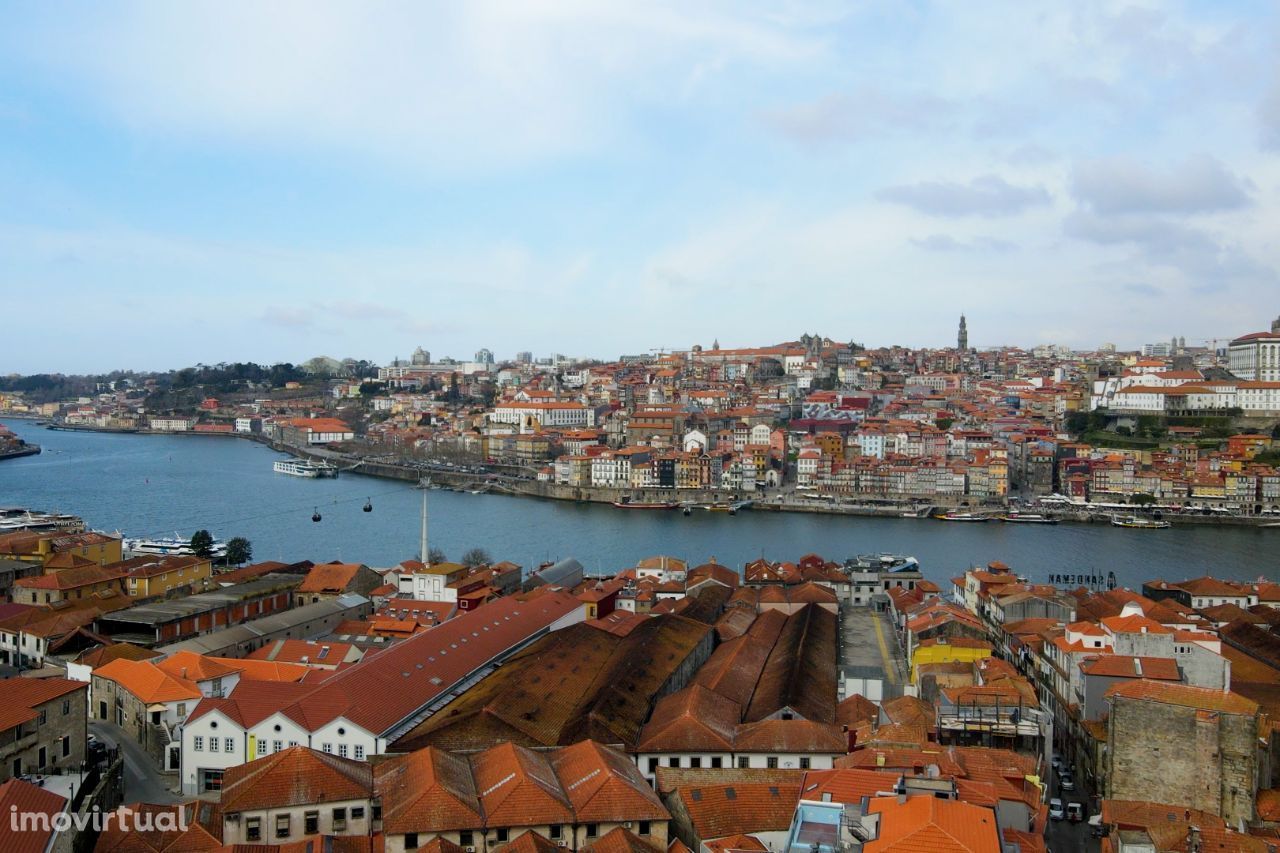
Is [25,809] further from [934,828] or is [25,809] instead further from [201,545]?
[201,545]

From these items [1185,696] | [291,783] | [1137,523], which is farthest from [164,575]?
[1137,523]

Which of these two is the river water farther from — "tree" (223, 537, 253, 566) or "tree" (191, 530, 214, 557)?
"tree" (191, 530, 214, 557)

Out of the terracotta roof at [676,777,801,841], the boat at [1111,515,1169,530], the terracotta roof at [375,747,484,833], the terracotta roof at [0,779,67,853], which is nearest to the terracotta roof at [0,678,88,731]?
the terracotta roof at [0,779,67,853]

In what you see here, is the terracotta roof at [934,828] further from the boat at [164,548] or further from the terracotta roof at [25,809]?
the boat at [164,548]

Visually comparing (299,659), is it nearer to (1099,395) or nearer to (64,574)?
(64,574)

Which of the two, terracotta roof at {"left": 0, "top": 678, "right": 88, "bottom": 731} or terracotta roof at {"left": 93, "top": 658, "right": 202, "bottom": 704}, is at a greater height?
terracotta roof at {"left": 0, "top": 678, "right": 88, "bottom": 731}

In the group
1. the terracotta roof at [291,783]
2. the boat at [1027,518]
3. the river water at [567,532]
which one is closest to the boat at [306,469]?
the river water at [567,532]
